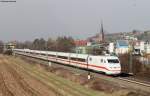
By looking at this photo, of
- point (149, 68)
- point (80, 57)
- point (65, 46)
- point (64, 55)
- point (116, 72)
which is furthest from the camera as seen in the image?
point (65, 46)

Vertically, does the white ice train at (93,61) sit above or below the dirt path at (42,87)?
above

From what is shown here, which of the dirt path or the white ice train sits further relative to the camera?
the white ice train

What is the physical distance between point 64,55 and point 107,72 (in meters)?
30.7

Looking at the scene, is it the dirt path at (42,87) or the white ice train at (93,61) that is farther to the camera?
the white ice train at (93,61)

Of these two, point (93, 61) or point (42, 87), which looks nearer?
point (42, 87)

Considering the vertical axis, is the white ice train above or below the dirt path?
above

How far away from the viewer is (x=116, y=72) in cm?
4447

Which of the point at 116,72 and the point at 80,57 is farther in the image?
the point at 80,57

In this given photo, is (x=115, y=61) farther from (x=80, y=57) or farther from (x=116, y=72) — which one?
(x=80, y=57)

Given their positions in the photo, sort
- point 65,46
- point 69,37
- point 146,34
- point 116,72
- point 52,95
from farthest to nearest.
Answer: point 69,37 → point 146,34 → point 65,46 → point 116,72 → point 52,95

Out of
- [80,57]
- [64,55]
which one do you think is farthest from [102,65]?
[64,55]

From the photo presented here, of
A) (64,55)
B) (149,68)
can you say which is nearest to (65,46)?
(64,55)

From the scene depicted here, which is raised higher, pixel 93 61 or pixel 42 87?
pixel 93 61

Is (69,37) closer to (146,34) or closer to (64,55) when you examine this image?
(146,34)
